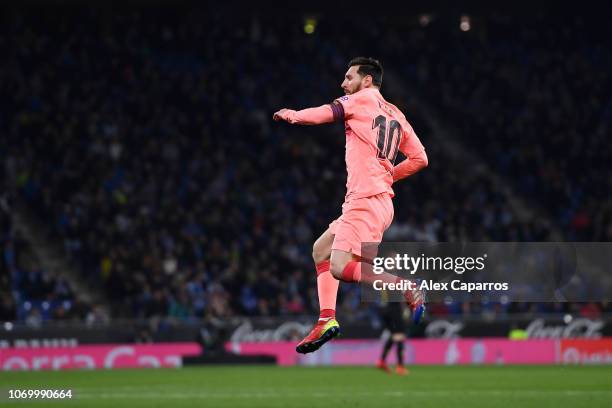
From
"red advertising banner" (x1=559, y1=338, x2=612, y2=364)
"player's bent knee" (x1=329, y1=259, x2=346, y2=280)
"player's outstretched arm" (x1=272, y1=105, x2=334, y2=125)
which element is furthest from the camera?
"red advertising banner" (x1=559, y1=338, x2=612, y2=364)

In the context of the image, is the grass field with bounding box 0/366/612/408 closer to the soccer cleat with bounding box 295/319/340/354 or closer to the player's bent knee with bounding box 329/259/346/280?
the soccer cleat with bounding box 295/319/340/354

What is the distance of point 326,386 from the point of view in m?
17.6

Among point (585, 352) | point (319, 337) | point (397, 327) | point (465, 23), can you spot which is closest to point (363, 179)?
point (319, 337)

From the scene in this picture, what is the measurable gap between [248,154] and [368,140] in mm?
20493

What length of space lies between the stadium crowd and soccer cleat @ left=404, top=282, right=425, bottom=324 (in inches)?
622

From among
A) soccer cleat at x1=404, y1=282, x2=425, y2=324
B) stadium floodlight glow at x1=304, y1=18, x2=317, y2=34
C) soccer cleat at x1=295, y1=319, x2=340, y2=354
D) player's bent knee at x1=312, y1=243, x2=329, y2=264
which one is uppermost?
stadium floodlight glow at x1=304, y1=18, x2=317, y2=34

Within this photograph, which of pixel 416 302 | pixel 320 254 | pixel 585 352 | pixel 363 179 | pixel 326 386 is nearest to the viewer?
pixel 416 302

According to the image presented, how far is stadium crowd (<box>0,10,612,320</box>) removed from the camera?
2567cm

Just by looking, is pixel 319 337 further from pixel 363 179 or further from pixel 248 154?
pixel 248 154

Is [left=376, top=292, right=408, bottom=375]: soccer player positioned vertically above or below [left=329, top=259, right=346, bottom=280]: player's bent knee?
below

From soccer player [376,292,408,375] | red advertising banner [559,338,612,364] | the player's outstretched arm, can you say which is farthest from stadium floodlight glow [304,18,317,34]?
the player's outstretched arm

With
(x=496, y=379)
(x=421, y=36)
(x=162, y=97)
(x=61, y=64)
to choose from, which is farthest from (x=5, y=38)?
(x=496, y=379)

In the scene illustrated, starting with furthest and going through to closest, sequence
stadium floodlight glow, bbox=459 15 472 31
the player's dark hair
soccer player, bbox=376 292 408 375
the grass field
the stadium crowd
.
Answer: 1. stadium floodlight glow, bbox=459 15 472 31
2. the stadium crowd
3. soccer player, bbox=376 292 408 375
4. the grass field
5. the player's dark hair

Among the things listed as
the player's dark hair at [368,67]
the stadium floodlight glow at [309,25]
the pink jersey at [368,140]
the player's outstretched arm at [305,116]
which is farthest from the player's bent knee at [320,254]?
the stadium floodlight glow at [309,25]
